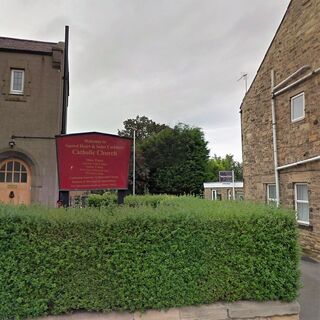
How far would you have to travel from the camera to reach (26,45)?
1289cm

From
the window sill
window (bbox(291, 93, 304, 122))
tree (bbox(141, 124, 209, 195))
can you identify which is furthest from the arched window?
tree (bbox(141, 124, 209, 195))

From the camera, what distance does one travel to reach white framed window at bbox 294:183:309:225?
9492mm

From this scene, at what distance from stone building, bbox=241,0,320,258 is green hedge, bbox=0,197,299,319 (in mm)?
5474

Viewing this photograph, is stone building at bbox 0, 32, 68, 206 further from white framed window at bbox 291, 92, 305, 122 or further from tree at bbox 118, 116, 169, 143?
tree at bbox 118, 116, 169, 143

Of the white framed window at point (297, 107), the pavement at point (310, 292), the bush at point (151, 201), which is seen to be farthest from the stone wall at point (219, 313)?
the white framed window at point (297, 107)

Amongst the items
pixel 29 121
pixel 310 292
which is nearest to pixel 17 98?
pixel 29 121

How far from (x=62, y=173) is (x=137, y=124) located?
49.1 metres

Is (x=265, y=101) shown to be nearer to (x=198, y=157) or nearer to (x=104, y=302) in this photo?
(x=104, y=302)

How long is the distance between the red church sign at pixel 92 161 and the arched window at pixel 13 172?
829cm

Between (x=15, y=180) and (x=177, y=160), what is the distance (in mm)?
25966

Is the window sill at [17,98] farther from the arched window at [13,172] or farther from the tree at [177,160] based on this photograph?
the tree at [177,160]

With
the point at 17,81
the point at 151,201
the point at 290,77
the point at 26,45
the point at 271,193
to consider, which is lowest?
the point at 151,201

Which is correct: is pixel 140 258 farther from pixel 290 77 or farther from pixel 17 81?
pixel 17 81

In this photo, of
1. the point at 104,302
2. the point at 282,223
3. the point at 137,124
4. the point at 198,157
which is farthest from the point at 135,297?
the point at 137,124
